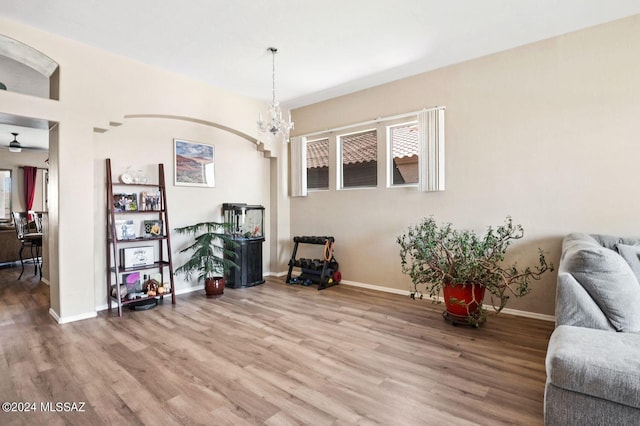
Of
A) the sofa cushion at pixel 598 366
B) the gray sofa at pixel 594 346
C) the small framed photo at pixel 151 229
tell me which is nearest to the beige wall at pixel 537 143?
the gray sofa at pixel 594 346

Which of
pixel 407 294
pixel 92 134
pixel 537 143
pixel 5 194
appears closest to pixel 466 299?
pixel 407 294

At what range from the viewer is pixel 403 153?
4.56m

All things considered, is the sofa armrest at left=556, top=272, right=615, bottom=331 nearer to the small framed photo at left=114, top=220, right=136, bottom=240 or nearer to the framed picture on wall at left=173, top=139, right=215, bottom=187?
the small framed photo at left=114, top=220, right=136, bottom=240

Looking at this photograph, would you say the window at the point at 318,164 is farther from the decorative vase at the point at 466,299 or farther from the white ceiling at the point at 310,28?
the decorative vase at the point at 466,299

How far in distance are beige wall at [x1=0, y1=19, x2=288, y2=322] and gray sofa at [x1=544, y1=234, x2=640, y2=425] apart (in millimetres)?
4312

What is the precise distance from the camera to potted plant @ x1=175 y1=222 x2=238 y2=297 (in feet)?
14.4

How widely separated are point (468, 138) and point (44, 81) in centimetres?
586

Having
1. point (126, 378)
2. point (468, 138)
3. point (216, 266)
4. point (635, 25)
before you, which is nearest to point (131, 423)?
point (126, 378)

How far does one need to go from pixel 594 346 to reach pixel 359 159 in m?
3.85

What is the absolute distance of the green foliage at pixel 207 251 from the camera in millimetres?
4402

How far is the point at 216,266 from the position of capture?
15.1 feet

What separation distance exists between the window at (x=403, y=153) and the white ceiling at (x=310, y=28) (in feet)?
2.57

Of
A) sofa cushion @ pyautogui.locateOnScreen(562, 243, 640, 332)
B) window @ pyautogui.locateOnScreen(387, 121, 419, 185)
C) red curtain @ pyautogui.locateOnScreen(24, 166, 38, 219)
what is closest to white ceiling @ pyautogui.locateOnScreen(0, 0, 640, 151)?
window @ pyautogui.locateOnScreen(387, 121, 419, 185)

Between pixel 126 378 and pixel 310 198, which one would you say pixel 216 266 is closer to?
pixel 310 198
